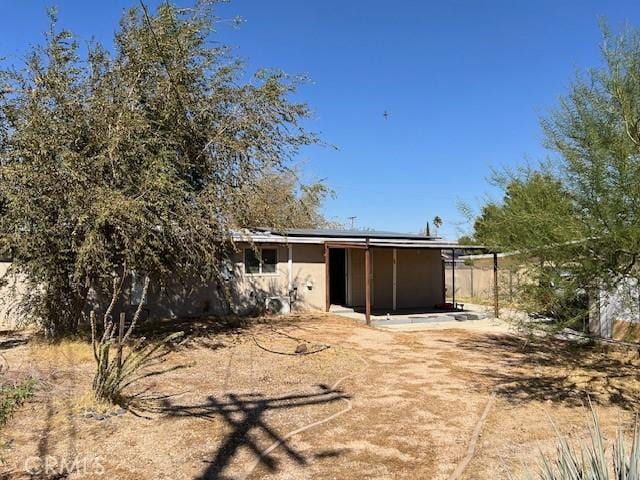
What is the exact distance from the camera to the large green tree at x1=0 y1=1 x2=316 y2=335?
7898mm

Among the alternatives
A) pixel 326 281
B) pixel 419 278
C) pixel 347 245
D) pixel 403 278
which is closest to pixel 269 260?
pixel 326 281

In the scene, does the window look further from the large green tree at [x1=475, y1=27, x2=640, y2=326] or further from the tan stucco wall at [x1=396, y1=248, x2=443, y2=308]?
the large green tree at [x1=475, y1=27, x2=640, y2=326]

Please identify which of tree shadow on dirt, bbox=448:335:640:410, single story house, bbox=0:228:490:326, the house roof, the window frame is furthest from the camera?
the window frame

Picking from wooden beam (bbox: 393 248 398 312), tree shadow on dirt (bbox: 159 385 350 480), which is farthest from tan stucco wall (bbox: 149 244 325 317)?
tree shadow on dirt (bbox: 159 385 350 480)

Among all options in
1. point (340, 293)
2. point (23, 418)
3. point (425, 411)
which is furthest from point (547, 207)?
point (340, 293)

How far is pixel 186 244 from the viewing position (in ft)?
29.5

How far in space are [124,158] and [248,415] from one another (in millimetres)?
4855

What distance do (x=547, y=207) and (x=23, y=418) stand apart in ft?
19.2

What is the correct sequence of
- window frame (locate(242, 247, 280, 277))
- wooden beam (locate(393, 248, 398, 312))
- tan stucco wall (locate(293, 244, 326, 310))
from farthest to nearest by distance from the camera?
wooden beam (locate(393, 248, 398, 312)), tan stucco wall (locate(293, 244, 326, 310)), window frame (locate(242, 247, 280, 277))

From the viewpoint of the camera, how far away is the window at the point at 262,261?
1483 centimetres

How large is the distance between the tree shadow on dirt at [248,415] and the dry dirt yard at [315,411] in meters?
0.02

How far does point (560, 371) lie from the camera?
821cm

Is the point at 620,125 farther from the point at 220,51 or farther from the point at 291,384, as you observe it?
the point at 220,51

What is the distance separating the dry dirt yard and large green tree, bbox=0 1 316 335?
156cm
